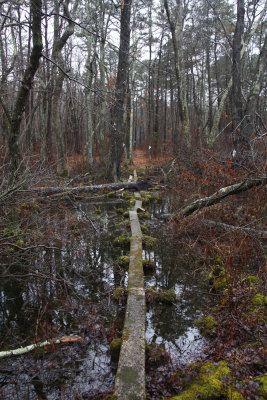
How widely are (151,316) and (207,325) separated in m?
0.70

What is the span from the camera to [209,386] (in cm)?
211

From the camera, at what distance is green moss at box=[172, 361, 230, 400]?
2061 millimetres

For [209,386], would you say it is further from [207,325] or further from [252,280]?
[252,280]

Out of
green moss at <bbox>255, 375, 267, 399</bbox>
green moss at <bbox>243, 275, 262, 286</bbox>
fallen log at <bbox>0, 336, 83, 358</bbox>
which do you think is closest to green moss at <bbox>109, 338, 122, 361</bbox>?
fallen log at <bbox>0, 336, 83, 358</bbox>

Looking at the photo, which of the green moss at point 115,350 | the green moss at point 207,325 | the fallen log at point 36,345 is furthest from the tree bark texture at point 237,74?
the fallen log at point 36,345

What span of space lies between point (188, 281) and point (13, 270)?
305 cm

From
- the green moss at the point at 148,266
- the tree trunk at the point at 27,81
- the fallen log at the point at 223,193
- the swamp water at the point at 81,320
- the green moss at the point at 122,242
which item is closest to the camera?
the swamp water at the point at 81,320

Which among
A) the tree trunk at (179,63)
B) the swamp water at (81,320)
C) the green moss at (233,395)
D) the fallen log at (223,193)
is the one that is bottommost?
the swamp water at (81,320)

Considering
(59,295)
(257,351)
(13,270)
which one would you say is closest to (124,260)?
(59,295)

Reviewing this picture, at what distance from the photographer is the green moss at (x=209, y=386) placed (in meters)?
2.06

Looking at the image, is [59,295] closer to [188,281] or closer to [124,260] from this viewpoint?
[124,260]

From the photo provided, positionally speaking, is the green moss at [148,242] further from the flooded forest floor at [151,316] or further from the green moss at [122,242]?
the green moss at [122,242]

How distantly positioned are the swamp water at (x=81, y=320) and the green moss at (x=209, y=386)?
1.22ft

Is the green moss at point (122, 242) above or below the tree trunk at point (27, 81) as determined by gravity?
below
